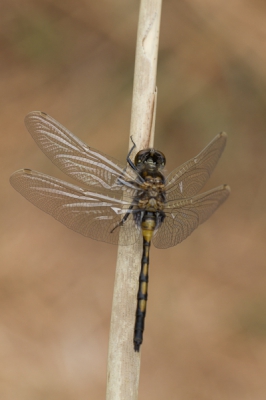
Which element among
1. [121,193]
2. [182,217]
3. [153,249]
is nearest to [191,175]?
[182,217]

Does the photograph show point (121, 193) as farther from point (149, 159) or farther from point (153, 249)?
point (153, 249)

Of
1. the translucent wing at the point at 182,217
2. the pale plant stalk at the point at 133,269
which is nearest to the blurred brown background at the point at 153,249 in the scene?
the translucent wing at the point at 182,217

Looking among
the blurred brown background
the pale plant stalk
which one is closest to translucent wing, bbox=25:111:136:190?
the pale plant stalk

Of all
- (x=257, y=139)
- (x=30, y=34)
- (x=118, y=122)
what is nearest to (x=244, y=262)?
(x=257, y=139)

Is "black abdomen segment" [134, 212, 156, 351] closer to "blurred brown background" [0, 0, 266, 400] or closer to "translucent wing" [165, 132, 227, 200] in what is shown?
"translucent wing" [165, 132, 227, 200]

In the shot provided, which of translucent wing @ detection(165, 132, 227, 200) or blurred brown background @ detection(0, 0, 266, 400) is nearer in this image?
translucent wing @ detection(165, 132, 227, 200)
